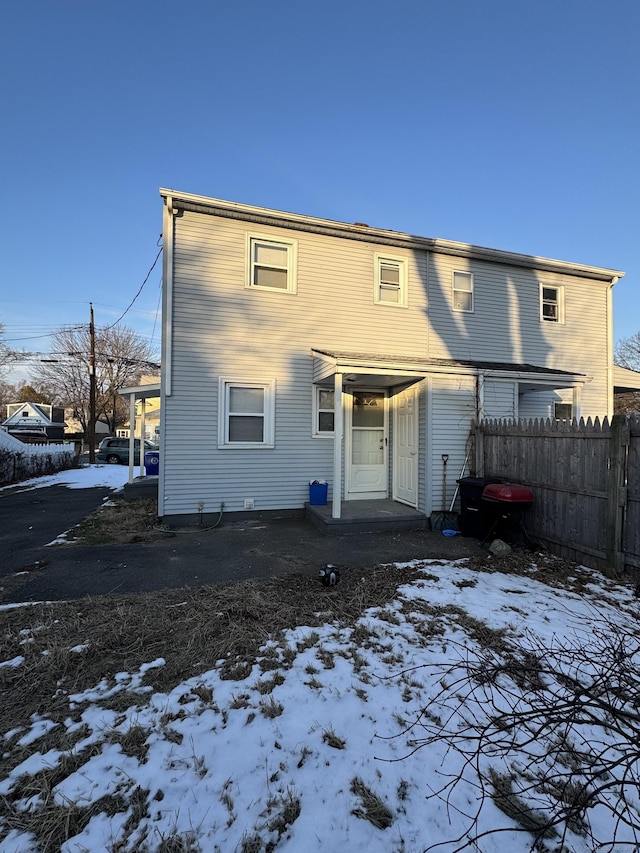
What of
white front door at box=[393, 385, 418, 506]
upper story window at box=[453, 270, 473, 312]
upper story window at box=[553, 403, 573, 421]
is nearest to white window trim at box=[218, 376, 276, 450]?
white front door at box=[393, 385, 418, 506]

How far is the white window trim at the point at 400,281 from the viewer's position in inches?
348

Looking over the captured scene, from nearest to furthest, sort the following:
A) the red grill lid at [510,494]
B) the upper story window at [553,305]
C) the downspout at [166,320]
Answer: the red grill lid at [510,494]
the downspout at [166,320]
the upper story window at [553,305]

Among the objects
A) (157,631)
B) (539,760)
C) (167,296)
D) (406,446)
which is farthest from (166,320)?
(539,760)

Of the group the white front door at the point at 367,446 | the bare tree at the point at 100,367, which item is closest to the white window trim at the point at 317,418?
the white front door at the point at 367,446

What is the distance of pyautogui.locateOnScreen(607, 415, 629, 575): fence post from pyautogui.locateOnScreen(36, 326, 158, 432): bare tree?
1407 inches

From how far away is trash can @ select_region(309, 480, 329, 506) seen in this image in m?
8.05

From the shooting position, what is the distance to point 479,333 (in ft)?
31.4

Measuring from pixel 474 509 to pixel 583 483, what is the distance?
5.47 feet

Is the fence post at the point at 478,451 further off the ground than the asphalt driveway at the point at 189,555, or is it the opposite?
the fence post at the point at 478,451

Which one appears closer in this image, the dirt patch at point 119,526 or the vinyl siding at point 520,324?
the dirt patch at point 119,526

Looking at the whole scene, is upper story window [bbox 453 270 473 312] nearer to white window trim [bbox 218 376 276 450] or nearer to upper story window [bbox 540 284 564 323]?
upper story window [bbox 540 284 564 323]

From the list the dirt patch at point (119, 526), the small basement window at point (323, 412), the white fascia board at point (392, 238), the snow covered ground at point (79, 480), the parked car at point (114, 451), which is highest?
the white fascia board at point (392, 238)

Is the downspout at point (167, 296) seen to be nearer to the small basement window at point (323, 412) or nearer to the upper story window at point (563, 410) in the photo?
the small basement window at point (323, 412)

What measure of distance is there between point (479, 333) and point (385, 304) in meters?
2.54
